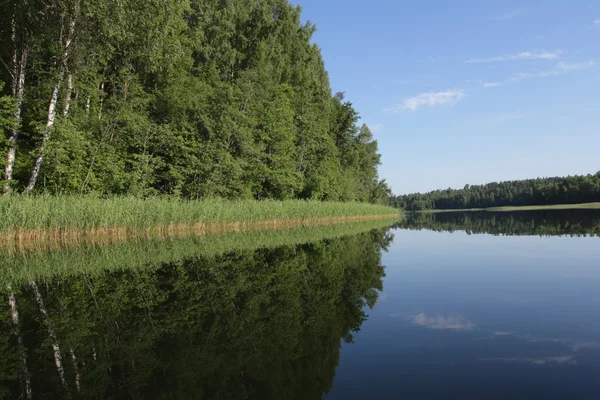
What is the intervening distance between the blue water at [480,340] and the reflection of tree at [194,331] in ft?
1.45

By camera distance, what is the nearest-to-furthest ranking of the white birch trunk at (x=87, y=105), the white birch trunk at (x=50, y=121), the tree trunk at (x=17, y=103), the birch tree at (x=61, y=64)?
the tree trunk at (x=17, y=103) < the birch tree at (x=61, y=64) < the white birch trunk at (x=50, y=121) < the white birch trunk at (x=87, y=105)

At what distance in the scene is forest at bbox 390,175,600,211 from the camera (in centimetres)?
10903

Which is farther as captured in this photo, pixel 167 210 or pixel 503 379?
pixel 167 210

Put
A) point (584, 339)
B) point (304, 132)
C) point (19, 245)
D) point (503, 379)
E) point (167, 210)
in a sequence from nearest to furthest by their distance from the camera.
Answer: point (503, 379)
point (584, 339)
point (19, 245)
point (167, 210)
point (304, 132)

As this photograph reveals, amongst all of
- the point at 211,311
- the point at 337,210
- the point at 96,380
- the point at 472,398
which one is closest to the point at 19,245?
the point at 211,311

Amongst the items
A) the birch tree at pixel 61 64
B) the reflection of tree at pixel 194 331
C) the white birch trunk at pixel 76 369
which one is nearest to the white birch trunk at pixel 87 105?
the birch tree at pixel 61 64

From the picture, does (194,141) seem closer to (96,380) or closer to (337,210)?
(337,210)

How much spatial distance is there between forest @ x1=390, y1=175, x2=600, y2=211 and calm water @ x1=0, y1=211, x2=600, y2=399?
122 metres

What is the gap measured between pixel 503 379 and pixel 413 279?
6.29m

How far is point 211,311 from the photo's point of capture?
22.8ft

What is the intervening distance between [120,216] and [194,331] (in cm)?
1529

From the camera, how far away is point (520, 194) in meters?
142

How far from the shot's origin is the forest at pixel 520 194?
109031mm

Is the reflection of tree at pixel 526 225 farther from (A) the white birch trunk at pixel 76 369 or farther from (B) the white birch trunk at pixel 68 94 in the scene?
(B) the white birch trunk at pixel 68 94
